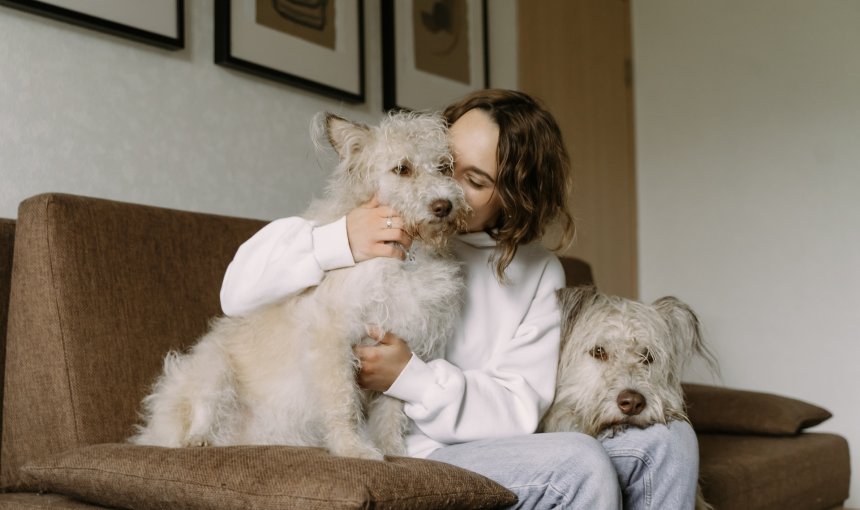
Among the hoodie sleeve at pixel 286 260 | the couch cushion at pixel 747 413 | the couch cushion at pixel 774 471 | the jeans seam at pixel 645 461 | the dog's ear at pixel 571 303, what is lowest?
the couch cushion at pixel 774 471

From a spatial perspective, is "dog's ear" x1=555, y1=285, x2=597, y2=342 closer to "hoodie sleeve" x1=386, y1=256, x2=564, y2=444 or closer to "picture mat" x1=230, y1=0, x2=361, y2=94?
"hoodie sleeve" x1=386, y1=256, x2=564, y2=444

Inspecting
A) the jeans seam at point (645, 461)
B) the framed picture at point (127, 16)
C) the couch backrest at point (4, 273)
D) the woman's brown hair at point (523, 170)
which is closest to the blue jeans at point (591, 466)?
the jeans seam at point (645, 461)

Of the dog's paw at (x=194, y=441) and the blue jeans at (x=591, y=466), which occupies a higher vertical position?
the dog's paw at (x=194, y=441)

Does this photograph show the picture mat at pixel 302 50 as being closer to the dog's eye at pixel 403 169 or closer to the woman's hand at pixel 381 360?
the dog's eye at pixel 403 169

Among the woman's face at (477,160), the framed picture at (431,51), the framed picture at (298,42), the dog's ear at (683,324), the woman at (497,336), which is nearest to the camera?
the woman at (497,336)

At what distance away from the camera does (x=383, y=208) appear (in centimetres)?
189

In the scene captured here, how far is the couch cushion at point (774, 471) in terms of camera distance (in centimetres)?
248

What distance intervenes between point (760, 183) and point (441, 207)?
3765 mm

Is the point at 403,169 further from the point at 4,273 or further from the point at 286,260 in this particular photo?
the point at 4,273

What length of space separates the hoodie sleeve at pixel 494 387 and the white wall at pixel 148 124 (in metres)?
1.26

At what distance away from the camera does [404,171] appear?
1.93 meters

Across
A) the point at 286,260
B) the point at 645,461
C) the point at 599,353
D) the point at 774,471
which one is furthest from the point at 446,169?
the point at 774,471

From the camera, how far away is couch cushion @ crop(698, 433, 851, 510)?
2.48m

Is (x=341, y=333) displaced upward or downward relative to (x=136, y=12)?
downward
